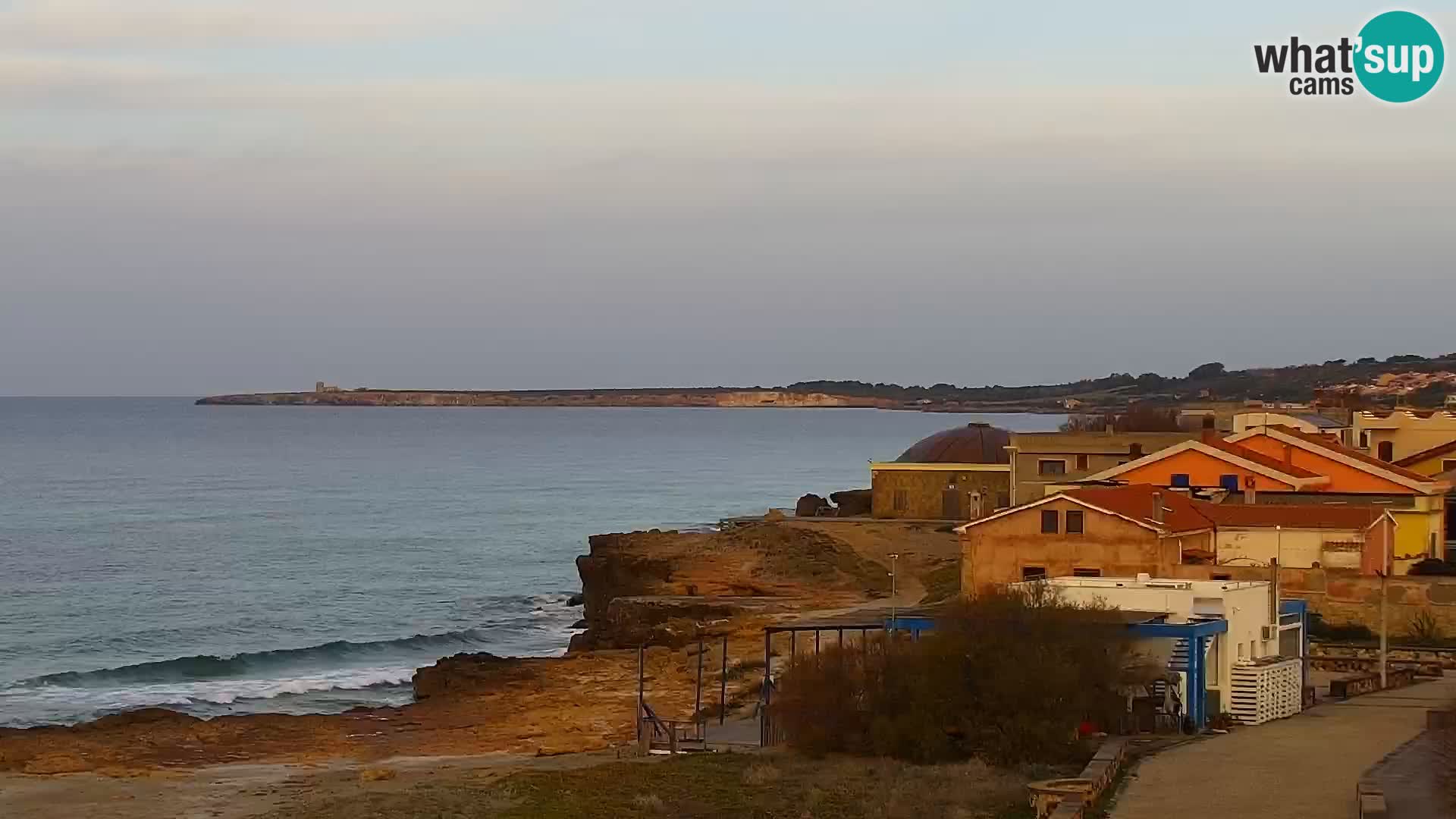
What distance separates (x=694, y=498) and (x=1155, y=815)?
353 ft

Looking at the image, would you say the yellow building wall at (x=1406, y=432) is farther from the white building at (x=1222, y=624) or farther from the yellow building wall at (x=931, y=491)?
the white building at (x=1222, y=624)

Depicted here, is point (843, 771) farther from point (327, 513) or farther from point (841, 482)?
point (841, 482)

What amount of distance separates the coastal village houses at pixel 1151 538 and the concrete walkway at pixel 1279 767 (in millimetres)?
9335

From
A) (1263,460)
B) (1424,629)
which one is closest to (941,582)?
(1263,460)

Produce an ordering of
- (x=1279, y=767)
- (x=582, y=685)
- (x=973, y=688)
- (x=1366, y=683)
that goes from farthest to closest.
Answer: (x=582, y=685) → (x=1366, y=683) → (x=973, y=688) → (x=1279, y=767)

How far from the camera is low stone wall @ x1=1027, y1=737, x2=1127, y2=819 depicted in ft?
69.9

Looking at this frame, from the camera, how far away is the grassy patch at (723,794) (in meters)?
23.3

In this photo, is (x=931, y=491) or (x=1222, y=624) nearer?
(x=1222, y=624)

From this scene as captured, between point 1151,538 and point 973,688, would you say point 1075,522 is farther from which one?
point 973,688

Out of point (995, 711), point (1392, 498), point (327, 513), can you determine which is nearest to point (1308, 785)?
point (995, 711)

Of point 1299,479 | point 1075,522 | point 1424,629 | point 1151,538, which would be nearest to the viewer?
point 1424,629

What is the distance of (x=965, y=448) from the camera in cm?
7725

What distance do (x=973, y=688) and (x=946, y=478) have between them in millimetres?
48584

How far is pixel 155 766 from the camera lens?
33812mm
